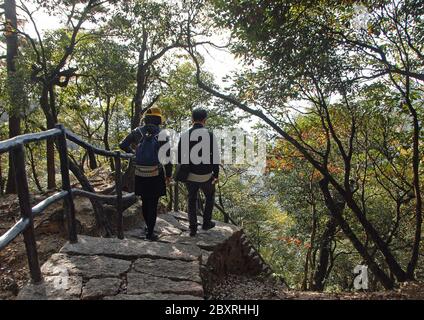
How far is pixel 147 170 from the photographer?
4.99m

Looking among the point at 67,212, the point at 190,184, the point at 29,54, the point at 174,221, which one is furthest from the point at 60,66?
the point at 67,212

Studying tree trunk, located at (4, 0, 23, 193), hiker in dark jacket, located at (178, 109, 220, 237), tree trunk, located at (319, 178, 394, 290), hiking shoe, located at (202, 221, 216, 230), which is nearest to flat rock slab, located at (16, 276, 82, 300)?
hiker in dark jacket, located at (178, 109, 220, 237)

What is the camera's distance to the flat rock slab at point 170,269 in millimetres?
3482

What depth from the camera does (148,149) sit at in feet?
16.3

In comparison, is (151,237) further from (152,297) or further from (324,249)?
(324,249)

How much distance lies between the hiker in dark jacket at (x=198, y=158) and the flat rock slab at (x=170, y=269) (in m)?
1.83

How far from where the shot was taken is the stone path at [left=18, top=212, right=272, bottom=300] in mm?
2926

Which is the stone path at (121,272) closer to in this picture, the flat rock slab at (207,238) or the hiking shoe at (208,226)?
the flat rock slab at (207,238)

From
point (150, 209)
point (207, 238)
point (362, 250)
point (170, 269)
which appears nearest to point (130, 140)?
point (150, 209)

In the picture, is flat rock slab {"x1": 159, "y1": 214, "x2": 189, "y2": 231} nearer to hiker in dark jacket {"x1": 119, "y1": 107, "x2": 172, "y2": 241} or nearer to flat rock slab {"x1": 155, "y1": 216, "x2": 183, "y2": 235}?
flat rock slab {"x1": 155, "y1": 216, "x2": 183, "y2": 235}

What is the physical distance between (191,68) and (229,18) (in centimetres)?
1199

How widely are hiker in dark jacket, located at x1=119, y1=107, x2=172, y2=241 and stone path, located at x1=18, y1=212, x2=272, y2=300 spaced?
0.84m

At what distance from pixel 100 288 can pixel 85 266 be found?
0.48 metres

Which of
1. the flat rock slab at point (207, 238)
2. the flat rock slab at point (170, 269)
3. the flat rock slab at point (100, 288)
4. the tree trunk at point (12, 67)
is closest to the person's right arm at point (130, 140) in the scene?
the flat rock slab at point (207, 238)
